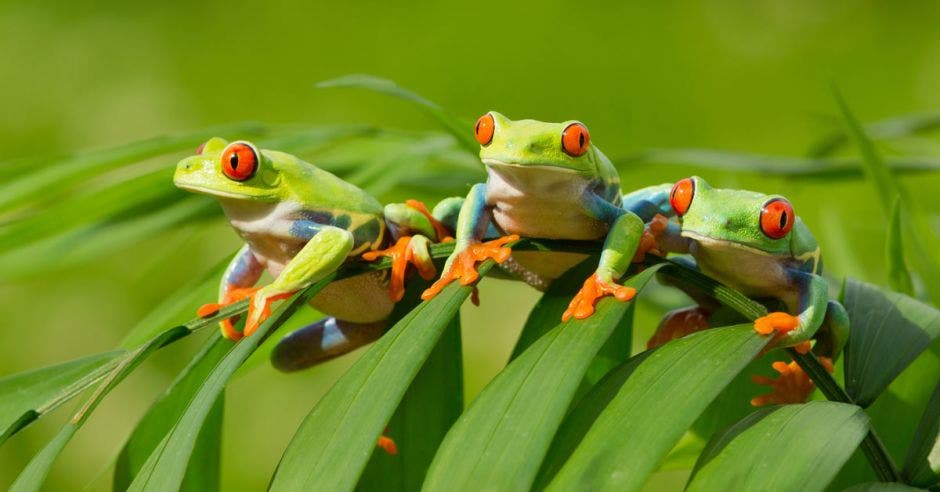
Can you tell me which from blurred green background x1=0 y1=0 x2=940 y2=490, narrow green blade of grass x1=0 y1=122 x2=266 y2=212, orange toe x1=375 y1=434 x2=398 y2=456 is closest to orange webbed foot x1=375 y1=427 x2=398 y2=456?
orange toe x1=375 y1=434 x2=398 y2=456

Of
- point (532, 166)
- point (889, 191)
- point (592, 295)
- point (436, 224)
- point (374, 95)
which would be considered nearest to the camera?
point (592, 295)

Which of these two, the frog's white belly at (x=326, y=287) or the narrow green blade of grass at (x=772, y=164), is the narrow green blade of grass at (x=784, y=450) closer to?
the frog's white belly at (x=326, y=287)

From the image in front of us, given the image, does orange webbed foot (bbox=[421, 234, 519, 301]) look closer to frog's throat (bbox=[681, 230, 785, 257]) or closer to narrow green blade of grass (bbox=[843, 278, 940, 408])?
frog's throat (bbox=[681, 230, 785, 257])

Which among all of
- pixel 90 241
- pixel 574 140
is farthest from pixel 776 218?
pixel 90 241

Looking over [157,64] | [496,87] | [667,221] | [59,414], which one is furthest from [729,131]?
[667,221]

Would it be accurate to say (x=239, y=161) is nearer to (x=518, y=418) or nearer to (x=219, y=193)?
(x=219, y=193)
